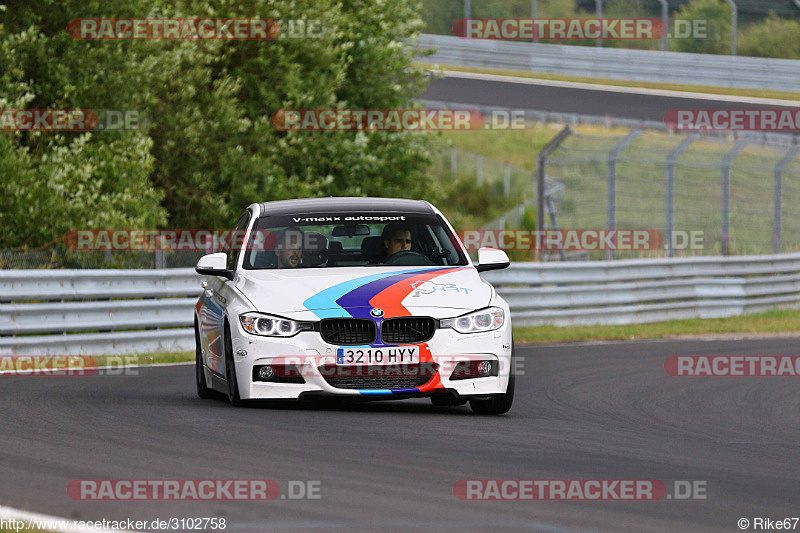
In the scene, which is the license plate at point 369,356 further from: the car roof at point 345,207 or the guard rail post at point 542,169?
the guard rail post at point 542,169

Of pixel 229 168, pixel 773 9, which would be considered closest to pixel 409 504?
pixel 229 168

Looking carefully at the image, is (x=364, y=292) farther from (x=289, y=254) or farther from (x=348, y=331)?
(x=289, y=254)

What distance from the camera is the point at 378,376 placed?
31.2ft

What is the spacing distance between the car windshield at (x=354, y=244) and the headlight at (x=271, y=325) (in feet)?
3.03

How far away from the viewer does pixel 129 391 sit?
38.9 ft

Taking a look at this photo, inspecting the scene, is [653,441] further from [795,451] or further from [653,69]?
[653,69]

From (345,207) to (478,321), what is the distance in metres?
1.87

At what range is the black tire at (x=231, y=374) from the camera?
989 centimetres

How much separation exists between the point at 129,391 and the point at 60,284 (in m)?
4.46

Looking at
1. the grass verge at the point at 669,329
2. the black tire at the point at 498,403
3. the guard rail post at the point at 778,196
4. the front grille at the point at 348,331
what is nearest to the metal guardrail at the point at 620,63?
the guard rail post at the point at 778,196

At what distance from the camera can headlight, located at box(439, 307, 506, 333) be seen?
9570 millimetres

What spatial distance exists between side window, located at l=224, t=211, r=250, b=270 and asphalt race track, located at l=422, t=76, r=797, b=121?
2983cm

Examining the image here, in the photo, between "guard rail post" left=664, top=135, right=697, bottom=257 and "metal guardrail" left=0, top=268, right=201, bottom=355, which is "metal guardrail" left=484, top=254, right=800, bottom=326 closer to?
"guard rail post" left=664, top=135, right=697, bottom=257

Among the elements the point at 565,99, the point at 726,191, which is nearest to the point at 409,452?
the point at 726,191
